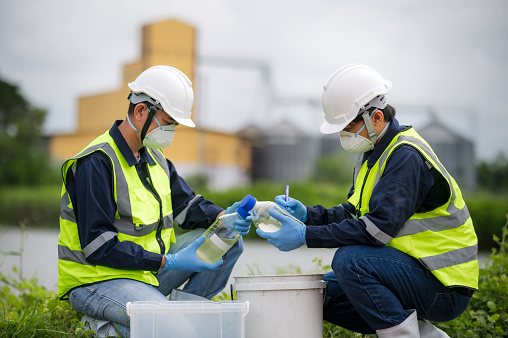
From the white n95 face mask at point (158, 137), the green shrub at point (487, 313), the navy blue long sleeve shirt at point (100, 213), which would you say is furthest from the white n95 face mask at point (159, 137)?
the green shrub at point (487, 313)

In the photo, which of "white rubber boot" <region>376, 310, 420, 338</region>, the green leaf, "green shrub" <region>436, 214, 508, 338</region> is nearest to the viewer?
"white rubber boot" <region>376, 310, 420, 338</region>

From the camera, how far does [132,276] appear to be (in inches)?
116

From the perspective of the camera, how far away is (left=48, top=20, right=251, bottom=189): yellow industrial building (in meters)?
20.8

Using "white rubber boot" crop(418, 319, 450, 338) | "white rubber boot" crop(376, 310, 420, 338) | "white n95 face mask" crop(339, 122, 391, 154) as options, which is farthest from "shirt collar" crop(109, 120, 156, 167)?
"white rubber boot" crop(418, 319, 450, 338)

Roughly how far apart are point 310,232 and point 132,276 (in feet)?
3.13

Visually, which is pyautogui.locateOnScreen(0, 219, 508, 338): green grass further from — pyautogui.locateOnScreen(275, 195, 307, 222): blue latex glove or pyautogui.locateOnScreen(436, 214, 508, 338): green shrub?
pyautogui.locateOnScreen(275, 195, 307, 222): blue latex glove

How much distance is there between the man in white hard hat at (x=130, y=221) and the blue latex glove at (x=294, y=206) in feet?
A: 0.86

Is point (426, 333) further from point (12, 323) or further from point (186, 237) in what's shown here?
point (12, 323)

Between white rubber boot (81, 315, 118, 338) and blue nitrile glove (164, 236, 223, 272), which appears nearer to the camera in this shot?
white rubber boot (81, 315, 118, 338)

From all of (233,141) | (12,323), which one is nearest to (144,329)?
(12,323)

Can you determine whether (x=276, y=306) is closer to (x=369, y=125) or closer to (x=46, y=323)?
(x=369, y=125)

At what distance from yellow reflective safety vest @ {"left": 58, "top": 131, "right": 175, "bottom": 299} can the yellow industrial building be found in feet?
53.6

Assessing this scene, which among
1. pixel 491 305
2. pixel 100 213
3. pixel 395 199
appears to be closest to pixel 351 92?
pixel 395 199

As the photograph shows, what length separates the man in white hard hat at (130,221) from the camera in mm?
2852
